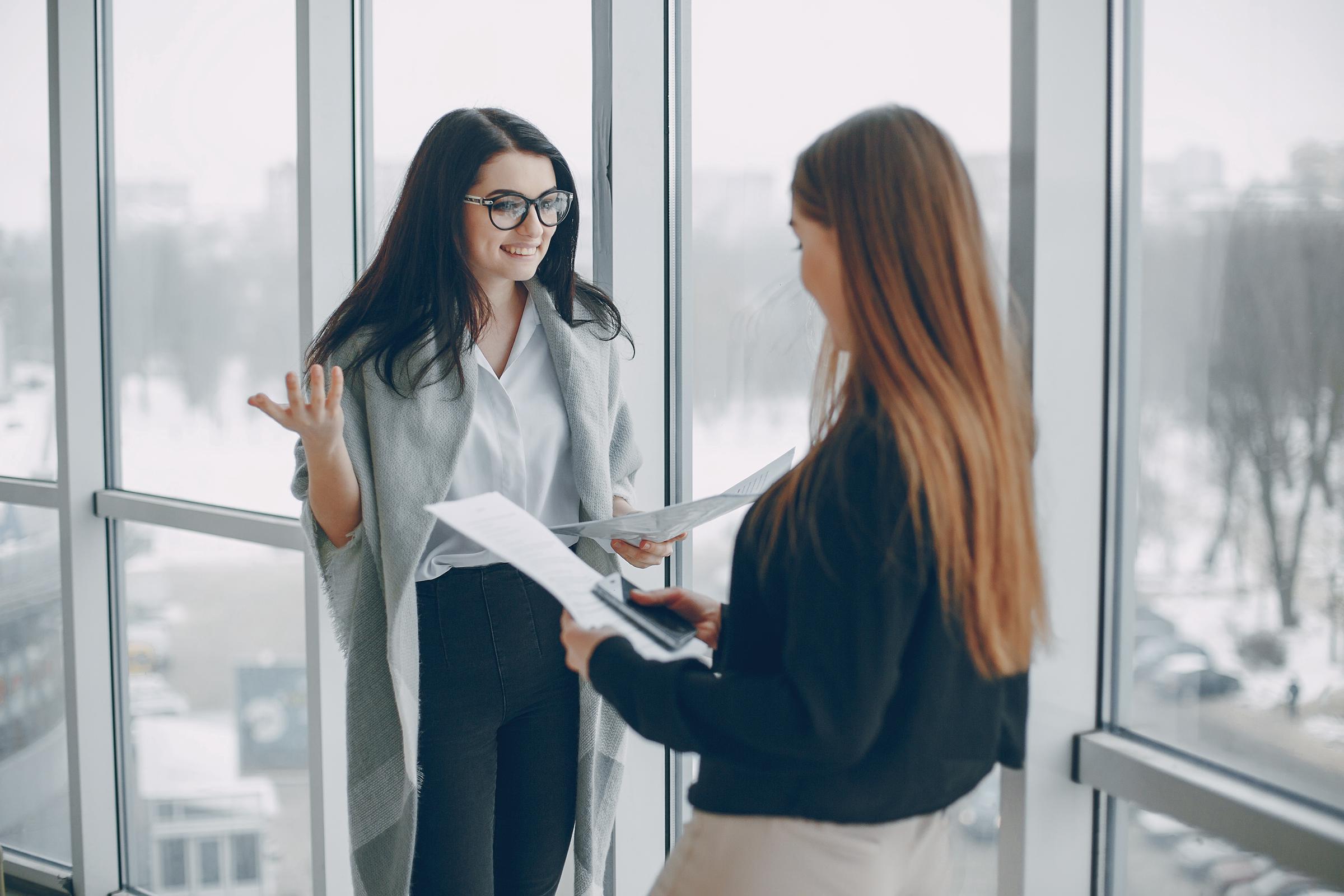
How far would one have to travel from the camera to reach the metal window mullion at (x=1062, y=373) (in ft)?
4.11

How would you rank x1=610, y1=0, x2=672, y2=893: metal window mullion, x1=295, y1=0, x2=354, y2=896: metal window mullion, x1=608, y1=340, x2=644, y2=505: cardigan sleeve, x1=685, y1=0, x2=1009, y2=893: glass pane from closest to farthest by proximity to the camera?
x1=685, y1=0, x2=1009, y2=893: glass pane → x1=608, y1=340, x2=644, y2=505: cardigan sleeve → x1=610, y1=0, x2=672, y2=893: metal window mullion → x1=295, y1=0, x2=354, y2=896: metal window mullion

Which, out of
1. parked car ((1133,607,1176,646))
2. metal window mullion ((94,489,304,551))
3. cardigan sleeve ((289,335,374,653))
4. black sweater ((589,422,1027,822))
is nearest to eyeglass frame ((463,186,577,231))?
cardigan sleeve ((289,335,374,653))

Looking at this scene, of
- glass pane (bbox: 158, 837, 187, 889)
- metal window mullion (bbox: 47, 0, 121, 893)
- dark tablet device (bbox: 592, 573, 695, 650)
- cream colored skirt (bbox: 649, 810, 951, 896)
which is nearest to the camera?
cream colored skirt (bbox: 649, 810, 951, 896)

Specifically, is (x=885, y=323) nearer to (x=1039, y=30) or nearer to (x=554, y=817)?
(x=1039, y=30)

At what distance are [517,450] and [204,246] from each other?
1.46 m

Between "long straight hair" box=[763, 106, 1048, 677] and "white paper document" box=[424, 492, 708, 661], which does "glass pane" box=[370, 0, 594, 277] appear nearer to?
"white paper document" box=[424, 492, 708, 661]

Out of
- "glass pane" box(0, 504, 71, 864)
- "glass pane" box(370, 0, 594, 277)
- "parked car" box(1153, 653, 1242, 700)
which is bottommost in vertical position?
"glass pane" box(0, 504, 71, 864)

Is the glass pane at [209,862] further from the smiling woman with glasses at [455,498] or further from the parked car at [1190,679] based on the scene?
the parked car at [1190,679]

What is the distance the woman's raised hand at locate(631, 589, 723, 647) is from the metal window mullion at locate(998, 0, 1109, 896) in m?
0.42

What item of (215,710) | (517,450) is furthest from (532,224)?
(215,710)

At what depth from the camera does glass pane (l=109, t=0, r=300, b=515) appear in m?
2.43

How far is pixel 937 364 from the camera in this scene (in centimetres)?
85

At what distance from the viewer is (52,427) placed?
2941mm

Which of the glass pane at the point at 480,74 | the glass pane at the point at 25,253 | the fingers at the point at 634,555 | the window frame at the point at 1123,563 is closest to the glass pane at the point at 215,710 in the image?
the glass pane at the point at 25,253
